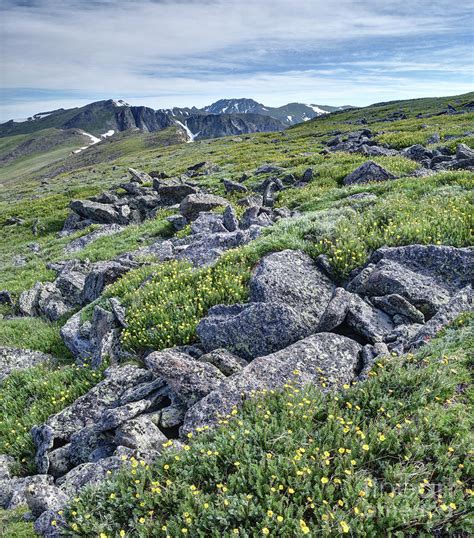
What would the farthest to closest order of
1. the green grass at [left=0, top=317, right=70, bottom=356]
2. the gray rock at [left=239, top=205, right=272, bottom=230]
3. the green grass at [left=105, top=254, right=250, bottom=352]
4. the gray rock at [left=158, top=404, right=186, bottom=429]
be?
the gray rock at [left=239, top=205, right=272, bottom=230]
the green grass at [left=0, top=317, right=70, bottom=356]
the green grass at [left=105, top=254, right=250, bottom=352]
the gray rock at [left=158, top=404, right=186, bottom=429]

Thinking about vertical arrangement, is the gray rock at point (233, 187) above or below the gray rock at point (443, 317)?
above

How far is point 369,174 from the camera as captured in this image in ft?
78.9

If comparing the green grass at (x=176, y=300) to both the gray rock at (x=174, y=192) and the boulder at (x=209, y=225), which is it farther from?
the gray rock at (x=174, y=192)

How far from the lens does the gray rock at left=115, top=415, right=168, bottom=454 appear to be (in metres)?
7.18

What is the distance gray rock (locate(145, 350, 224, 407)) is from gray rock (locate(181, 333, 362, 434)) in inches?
20.1

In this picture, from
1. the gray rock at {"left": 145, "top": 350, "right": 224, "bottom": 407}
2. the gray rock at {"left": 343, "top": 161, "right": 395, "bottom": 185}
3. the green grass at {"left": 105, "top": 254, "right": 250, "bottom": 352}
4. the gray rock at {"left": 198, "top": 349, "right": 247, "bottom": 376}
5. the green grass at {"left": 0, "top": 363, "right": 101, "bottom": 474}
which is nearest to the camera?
the gray rock at {"left": 145, "top": 350, "right": 224, "bottom": 407}

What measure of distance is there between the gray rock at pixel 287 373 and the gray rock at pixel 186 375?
0.51 m

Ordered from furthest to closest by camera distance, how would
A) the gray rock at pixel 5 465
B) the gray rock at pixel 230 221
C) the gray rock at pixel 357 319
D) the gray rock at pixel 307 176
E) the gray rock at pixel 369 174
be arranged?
the gray rock at pixel 307 176 < the gray rock at pixel 369 174 < the gray rock at pixel 230 221 < the gray rock at pixel 357 319 < the gray rock at pixel 5 465

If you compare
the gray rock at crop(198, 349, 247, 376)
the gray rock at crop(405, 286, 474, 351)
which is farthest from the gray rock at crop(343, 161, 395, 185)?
the gray rock at crop(198, 349, 247, 376)

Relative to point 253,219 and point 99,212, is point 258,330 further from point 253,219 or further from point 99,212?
point 99,212

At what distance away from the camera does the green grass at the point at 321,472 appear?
4750 mm

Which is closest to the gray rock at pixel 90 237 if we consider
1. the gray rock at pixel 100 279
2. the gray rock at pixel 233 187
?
the gray rock at pixel 233 187

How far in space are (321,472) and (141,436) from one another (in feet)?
11.5

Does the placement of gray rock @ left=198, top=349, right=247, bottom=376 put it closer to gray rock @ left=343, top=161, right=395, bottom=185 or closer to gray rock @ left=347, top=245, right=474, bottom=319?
Answer: gray rock @ left=347, top=245, right=474, bottom=319
